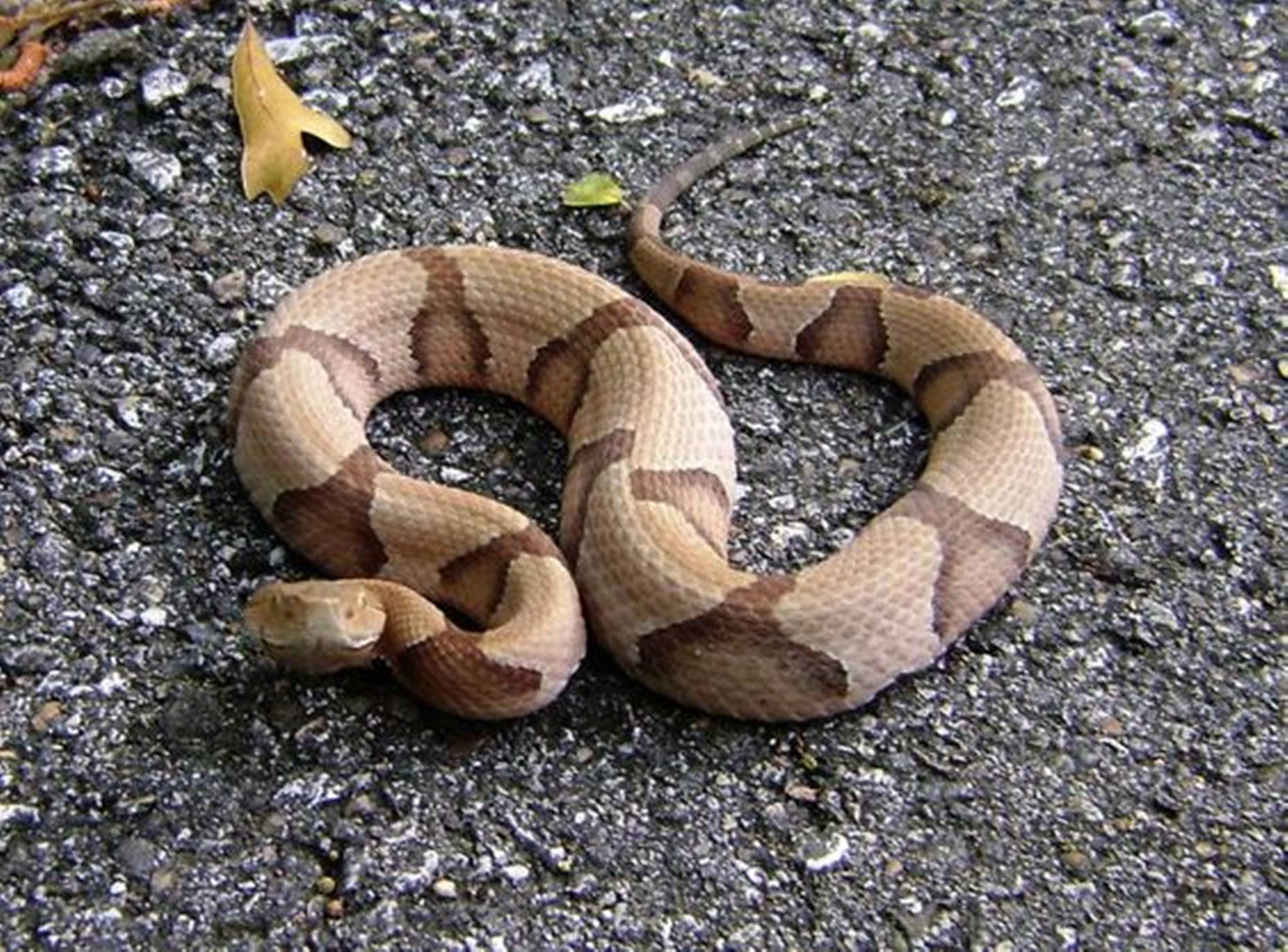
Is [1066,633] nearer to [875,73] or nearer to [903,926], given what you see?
[903,926]

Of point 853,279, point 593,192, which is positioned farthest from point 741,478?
point 593,192

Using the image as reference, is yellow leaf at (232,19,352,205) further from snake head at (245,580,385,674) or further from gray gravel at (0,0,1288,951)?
snake head at (245,580,385,674)

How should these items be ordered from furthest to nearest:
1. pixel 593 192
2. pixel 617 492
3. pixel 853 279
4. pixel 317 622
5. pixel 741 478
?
pixel 593 192, pixel 853 279, pixel 741 478, pixel 617 492, pixel 317 622

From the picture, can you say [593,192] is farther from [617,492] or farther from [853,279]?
[617,492]

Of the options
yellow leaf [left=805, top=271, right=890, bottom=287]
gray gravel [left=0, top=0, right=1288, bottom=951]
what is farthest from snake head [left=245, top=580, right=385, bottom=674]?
yellow leaf [left=805, top=271, right=890, bottom=287]

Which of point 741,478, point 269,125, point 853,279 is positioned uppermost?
point 269,125

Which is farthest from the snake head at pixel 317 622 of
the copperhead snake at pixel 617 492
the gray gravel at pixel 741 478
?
the gray gravel at pixel 741 478
